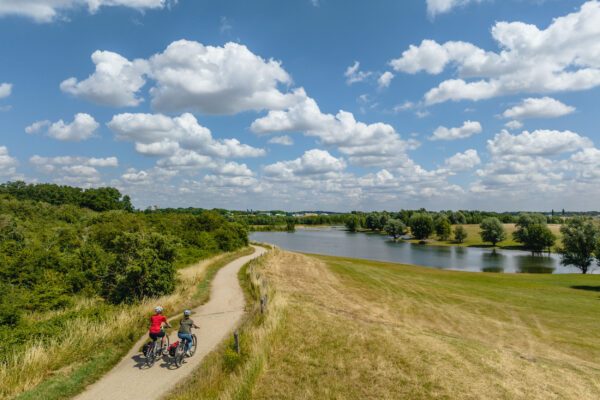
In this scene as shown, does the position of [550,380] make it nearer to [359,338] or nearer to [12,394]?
[359,338]

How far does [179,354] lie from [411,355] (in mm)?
8467

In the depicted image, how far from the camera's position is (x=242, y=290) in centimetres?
2564

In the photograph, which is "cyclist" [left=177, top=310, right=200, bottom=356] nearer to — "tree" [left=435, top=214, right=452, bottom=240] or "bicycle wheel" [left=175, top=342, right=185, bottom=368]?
"bicycle wheel" [left=175, top=342, right=185, bottom=368]

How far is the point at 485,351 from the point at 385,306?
42.9 ft

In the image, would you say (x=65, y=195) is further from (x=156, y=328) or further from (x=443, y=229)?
(x=443, y=229)

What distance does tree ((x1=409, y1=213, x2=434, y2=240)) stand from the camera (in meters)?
126

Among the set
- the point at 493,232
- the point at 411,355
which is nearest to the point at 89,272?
the point at 411,355

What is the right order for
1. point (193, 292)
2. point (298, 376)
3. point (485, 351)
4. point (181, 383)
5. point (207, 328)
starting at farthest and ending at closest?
point (193, 292) < point (207, 328) < point (485, 351) < point (298, 376) < point (181, 383)

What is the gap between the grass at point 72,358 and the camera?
1038 centimetres

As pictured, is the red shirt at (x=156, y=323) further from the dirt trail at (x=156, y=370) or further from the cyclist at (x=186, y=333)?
the dirt trail at (x=156, y=370)

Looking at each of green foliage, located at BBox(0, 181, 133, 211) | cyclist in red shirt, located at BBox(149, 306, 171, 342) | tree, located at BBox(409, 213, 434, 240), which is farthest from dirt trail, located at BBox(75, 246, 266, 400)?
tree, located at BBox(409, 213, 434, 240)

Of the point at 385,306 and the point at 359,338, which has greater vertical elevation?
the point at 359,338

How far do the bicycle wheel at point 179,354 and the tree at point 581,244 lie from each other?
241 ft

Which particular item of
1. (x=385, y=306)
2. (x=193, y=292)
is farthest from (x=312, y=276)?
(x=193, y=292)
